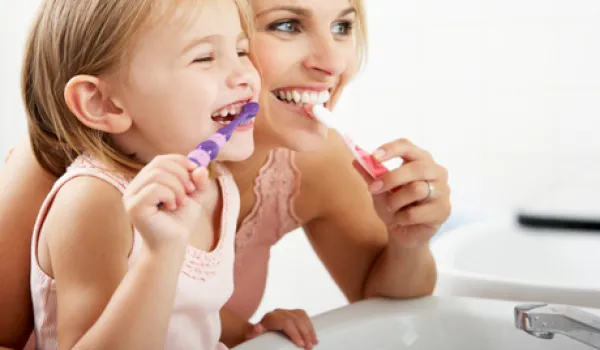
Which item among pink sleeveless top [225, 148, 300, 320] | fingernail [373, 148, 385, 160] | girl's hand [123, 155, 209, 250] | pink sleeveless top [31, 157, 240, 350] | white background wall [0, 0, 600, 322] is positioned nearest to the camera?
girl's hand [123, 155, 209, 250]

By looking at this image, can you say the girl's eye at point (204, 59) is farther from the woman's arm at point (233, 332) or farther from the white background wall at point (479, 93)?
the white background wall at point (479, 93)

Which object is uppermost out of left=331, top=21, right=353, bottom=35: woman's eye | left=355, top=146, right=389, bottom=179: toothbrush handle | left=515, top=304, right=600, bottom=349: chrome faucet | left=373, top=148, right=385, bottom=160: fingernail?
left=331, top=21, right=353, bottom=35: woman's eye

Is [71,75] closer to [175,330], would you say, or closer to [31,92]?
[31,92]

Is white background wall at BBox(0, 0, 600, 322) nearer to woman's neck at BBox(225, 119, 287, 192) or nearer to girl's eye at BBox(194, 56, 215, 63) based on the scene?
woman's neck at BBox(225, 119, 287, 192)

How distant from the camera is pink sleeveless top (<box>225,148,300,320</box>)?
967 mm

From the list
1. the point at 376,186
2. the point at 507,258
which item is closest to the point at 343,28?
the point at 376,186

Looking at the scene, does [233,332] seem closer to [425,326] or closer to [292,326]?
[292,326]

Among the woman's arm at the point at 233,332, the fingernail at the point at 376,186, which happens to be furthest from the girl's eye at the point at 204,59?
the woman's arm at the point at 233,332

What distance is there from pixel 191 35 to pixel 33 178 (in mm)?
252

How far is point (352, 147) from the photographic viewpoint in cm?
79

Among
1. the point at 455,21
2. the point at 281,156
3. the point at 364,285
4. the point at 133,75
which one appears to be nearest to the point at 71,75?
the point at 133,75

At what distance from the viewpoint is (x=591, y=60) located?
1642 mm

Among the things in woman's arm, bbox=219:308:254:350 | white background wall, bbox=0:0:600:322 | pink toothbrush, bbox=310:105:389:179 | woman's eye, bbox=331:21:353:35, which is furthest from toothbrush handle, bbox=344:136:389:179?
white background wall, bbox=0:0:600:322

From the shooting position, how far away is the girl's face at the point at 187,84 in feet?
2.15
